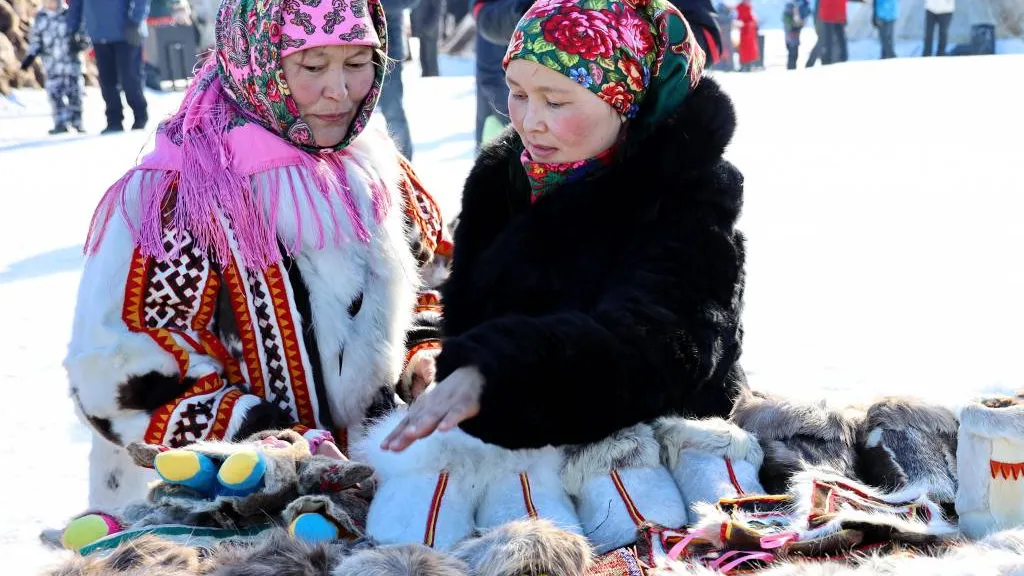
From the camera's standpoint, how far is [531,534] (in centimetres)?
160

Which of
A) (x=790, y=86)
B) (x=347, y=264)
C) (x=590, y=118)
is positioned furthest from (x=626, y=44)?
(x=790, y=86)

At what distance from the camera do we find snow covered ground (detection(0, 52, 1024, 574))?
12.7ft

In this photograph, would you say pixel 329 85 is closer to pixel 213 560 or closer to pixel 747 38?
pixel 213 560

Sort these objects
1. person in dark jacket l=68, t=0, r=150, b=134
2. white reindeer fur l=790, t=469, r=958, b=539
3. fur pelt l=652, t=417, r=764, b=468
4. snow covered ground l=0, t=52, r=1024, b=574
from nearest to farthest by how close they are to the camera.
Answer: white reindeer fur l=790, t=469, r=958, b=539 < fur pelt l=652, t=417, r=764, b=468 < snow covered ground l=0, t=52, r=1024, b=574 < person in dark jacket l=68, t=0, r=150, b=134

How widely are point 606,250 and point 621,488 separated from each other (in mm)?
386

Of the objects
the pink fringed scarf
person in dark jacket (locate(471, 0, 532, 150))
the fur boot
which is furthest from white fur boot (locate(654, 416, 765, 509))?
person in dark jacket (locate(471, 0, 532, 150))

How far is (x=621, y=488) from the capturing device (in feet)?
6.05

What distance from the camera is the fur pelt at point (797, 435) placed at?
198 cm

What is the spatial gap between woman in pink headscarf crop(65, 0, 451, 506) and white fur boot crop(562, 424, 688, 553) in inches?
20.6

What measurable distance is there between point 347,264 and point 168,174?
39 centimetres

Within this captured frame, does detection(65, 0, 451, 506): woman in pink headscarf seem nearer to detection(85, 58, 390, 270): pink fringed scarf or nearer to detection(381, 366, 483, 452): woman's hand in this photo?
detection(85, 58, 390, 270): pink fringed scarf

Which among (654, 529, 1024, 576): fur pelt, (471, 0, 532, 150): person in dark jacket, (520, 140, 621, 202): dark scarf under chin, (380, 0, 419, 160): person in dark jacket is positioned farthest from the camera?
(380, 0, 419, 160): person in dark jacket

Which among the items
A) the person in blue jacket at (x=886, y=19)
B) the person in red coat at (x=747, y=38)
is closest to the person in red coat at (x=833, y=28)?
the person in blue jacket at (x=886, y=19)

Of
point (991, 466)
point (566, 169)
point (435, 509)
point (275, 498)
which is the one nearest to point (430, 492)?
point (435, 509)
